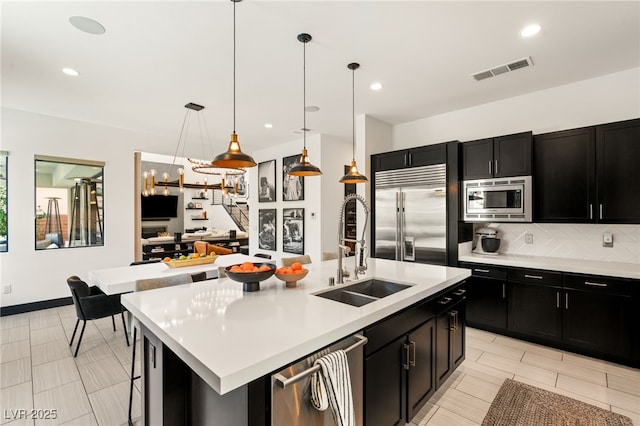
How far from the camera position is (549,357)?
3.09m

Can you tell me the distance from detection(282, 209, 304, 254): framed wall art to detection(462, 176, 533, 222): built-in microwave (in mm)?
3210

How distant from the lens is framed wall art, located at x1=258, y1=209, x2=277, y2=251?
6.77 metres

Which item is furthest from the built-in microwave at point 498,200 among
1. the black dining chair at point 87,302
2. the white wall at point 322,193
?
the black dining chair at point 87,302

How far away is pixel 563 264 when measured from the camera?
10.5 feet

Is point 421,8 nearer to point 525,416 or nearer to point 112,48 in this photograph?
point 112,48

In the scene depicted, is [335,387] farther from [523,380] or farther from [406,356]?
[523,380]

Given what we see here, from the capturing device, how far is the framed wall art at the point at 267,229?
22.2ft

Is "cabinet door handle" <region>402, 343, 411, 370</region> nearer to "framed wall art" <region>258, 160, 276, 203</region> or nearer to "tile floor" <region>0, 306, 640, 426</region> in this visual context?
"tile floor" <region>0, 306, 640, 426</region>

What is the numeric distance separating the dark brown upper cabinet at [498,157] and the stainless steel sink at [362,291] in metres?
2.30

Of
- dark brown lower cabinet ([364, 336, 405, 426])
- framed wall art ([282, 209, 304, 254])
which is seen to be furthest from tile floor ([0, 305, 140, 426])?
framed wall art ([282, 209, 304, 254])

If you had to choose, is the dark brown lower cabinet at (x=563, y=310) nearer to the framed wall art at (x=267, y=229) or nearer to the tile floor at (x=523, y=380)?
the tile floor at (x=523, y=380)

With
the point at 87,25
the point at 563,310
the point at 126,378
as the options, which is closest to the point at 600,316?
the point at 563,310

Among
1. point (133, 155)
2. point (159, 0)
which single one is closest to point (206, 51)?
point (159, 0)

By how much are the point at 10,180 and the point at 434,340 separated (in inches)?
235
